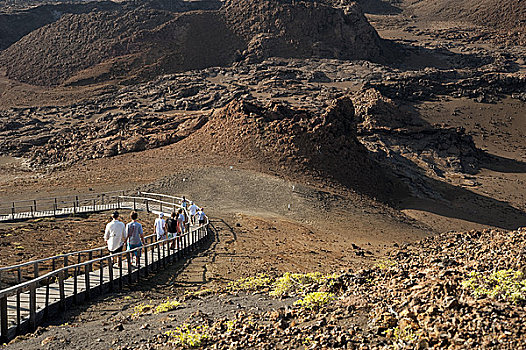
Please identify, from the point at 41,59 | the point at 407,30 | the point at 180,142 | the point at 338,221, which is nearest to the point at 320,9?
the point at 407,30

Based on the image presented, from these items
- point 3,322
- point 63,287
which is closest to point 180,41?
point 63,287

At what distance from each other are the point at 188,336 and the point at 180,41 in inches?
3970

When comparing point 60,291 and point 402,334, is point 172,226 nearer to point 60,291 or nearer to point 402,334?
point 60,291

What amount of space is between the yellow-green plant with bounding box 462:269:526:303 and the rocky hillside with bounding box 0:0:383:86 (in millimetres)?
89516

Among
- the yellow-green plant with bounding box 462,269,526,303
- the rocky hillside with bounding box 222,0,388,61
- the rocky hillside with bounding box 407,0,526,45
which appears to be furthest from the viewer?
the rocky hillside with bounding box 407,0,526,45

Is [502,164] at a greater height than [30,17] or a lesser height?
lesser

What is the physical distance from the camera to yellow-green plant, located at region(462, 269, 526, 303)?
17.4 ft

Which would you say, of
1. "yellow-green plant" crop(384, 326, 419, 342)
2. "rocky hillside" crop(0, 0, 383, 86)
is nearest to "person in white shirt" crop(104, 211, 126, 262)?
"yellow-green plant" crop(384, 326, 419, 342)

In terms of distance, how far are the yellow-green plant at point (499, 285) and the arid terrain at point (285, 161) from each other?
36mm

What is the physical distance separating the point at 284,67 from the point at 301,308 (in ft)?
252

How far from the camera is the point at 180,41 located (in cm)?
10200

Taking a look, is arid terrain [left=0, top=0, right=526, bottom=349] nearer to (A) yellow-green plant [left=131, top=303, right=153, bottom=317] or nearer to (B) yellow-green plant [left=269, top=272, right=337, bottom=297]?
(A) yellow-green plant [left=131, top=303, right=153, bottom=317]

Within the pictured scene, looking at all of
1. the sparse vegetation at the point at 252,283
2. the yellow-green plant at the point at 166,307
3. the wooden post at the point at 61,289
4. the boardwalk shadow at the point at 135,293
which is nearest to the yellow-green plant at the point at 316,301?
the yellow-green plant at the point at 166,307

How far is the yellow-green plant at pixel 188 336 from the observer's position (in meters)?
6.49
